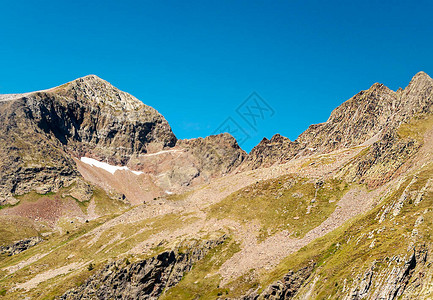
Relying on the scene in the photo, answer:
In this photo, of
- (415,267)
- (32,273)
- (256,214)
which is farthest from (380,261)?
(32,273)

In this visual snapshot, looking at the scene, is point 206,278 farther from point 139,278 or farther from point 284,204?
point 284,204

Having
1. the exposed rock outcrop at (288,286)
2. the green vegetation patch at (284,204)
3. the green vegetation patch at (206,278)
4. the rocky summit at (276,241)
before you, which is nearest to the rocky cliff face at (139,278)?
→ the rocky summit at (276,241)

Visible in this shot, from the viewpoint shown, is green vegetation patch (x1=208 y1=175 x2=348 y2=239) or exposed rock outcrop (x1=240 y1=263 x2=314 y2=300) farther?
green vegetation patch (x1=208 y1=175 x2=348 y2=239)

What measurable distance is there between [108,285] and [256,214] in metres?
50.5

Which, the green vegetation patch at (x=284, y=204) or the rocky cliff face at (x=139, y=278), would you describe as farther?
the green vegetation patch at (x=284, y=204)

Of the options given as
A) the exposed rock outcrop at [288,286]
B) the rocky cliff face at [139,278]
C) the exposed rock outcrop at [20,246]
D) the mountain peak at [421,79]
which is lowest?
the exposed rock outcrop at [288,286]

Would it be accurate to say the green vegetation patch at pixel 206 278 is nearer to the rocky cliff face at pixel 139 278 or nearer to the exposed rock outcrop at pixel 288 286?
the rocky cliff face at pixel 139 278

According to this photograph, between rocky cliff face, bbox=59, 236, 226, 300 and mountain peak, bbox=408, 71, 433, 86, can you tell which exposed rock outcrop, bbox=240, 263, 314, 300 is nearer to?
rocky cliff face, bbox=59, 236, 226, 300

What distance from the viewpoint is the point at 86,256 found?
11850 cm

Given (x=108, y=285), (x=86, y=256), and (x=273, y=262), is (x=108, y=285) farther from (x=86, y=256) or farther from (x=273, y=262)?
(x=273, y=262)

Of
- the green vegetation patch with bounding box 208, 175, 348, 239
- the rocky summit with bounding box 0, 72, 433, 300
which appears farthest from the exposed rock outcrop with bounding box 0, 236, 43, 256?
the green vegetation patch with bounding box 208, 175, 348, 239

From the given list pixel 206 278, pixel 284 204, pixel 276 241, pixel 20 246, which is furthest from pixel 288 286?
pixel 20 246

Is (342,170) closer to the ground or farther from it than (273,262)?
farther from it

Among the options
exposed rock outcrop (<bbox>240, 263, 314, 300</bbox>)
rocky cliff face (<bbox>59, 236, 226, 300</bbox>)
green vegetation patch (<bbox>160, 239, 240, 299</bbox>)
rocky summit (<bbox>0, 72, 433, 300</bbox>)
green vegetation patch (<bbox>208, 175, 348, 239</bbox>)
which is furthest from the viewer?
green vegetation patch (<bbox>208, 175, 348, 239</bbox>)
